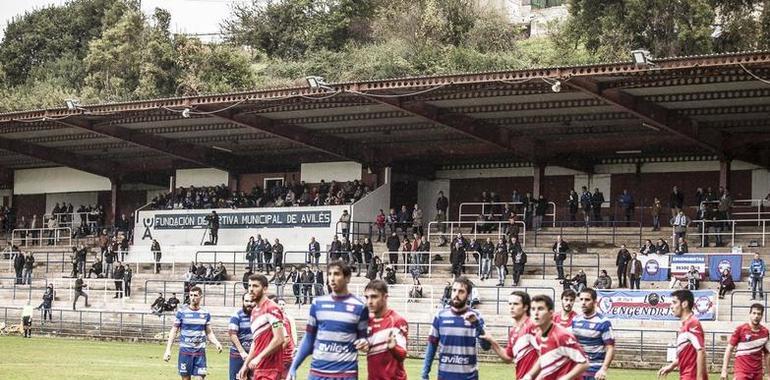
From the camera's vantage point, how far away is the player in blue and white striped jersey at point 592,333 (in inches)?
623

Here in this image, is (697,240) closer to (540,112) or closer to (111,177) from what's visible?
(540,112)

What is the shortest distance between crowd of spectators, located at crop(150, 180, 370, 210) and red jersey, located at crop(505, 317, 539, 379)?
36.9m

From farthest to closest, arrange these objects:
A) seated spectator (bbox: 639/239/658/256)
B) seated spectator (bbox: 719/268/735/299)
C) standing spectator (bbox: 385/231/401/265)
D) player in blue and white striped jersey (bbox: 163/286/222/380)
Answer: standing spectator (bbox: 385/231/401/265), seated spectator (bbox: 639/239/658/256), seated spectator (bbox: 719/268/735/299), player in blue and white striped jersey (bbox: 163/286/222/380)

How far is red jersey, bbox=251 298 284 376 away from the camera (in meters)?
15.6

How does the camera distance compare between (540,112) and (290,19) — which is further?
(290,19)

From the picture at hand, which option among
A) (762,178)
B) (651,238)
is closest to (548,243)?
(651,238)

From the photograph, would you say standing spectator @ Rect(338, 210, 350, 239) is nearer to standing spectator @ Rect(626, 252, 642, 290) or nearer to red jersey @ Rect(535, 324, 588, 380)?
standing spectator @ Rect(626, 252, 642, 290)

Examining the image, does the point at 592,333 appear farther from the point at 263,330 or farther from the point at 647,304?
the point at 647,304

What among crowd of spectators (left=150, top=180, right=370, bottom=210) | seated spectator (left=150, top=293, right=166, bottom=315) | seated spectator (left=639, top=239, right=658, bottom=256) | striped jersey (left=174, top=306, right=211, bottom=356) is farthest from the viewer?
crowd of spectators (left=150, top=180, right=370, bottom=210)

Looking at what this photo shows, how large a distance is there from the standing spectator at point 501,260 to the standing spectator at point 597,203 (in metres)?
6.02

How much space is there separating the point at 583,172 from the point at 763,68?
51.0 ft

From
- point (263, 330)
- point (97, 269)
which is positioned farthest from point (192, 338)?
point (97, 269)

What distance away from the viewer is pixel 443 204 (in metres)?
50.0

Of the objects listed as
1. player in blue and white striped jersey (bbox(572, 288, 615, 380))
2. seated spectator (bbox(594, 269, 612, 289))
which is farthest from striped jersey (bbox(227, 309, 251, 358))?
seated spectator (bbox(594, 269, 612, 289))
